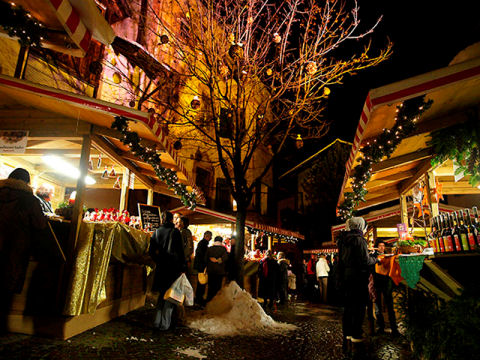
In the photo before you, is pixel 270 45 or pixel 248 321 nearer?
pixel 248 321

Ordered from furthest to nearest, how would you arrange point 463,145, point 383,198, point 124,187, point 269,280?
point 383,198
point 269,280
point 124,187
point 463,145

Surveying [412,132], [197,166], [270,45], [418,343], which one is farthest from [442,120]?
[197,166]

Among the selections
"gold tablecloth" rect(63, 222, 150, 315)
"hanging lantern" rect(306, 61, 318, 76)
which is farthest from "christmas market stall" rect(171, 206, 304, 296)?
"hanging lantern" rect(306, 61, 318, 76)

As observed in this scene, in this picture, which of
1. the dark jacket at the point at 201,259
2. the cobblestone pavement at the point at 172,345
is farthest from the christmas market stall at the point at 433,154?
the dark jacket at the point at 201,259

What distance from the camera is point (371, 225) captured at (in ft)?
50.8

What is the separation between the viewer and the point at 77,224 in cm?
518

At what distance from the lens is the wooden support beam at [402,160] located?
681cm

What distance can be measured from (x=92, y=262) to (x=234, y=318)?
132 inches

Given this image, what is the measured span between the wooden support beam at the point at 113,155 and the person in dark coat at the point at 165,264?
2349 mm

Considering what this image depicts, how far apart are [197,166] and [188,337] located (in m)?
16.4

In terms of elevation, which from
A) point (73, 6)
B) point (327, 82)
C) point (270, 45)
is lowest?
point (73, 6)

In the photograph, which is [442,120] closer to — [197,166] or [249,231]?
[249,231]

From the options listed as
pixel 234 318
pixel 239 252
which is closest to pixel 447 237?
pixel 234 318

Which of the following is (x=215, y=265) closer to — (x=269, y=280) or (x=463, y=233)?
(x=269, y=280)
